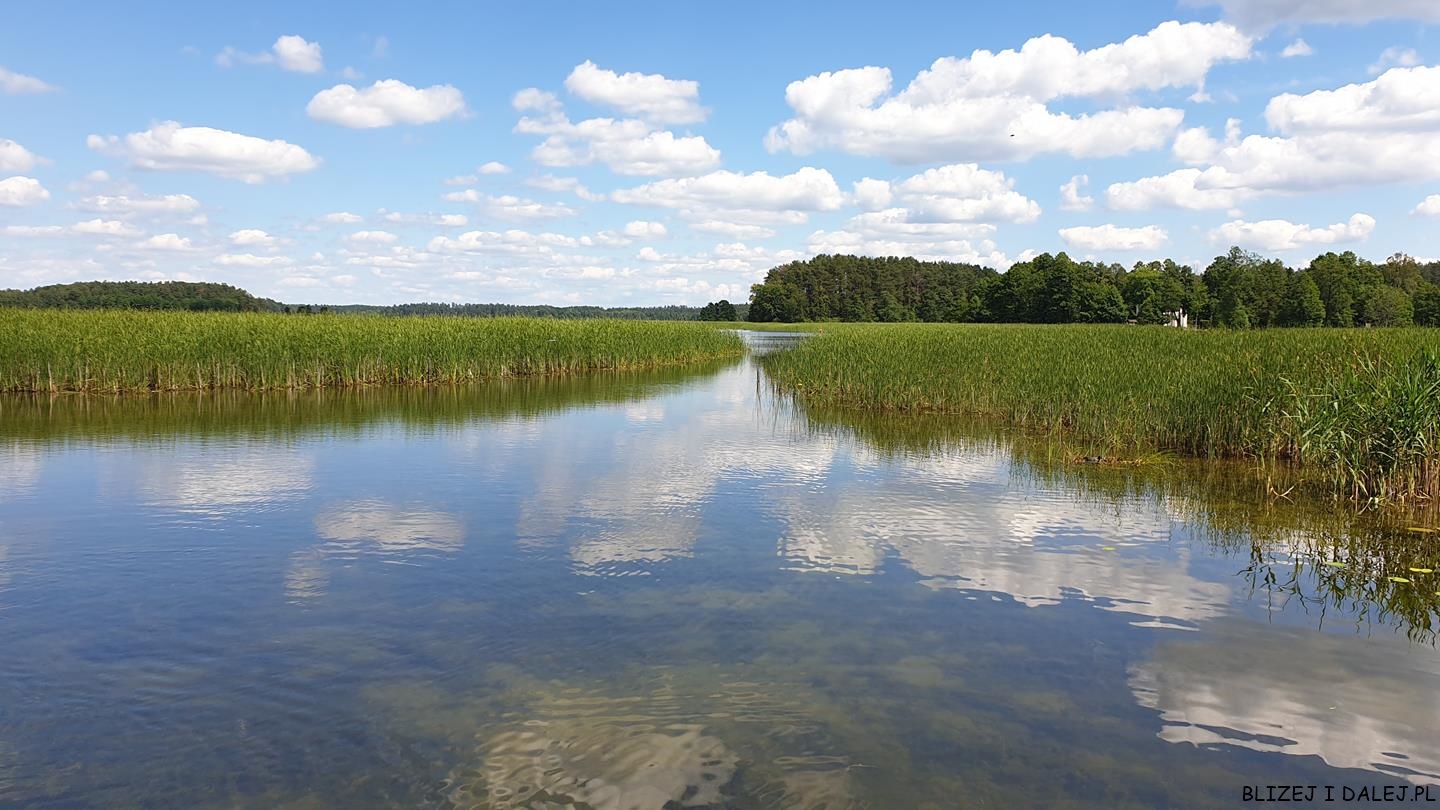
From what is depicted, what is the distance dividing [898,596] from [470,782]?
3809 mm

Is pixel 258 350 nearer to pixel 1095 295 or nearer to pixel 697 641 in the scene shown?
pixel 697 641

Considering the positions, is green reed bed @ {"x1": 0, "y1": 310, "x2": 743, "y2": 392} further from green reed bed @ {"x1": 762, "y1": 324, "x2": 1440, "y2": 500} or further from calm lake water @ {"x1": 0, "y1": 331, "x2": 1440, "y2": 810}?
calm lake water @ {"x1": 0, "y1": 331, "x2": 1440, "y2": 810}

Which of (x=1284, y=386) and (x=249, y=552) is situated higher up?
(x=1284, y=386)

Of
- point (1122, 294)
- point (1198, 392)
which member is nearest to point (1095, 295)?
point (1122, 294)

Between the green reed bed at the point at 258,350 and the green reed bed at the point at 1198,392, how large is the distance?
10378 millimetres

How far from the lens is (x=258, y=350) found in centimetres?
2327

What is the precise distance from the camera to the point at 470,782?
13.4ft

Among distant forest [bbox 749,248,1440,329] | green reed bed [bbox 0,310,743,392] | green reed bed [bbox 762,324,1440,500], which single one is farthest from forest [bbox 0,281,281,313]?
distant forest [bbox 749,248,1440,329]

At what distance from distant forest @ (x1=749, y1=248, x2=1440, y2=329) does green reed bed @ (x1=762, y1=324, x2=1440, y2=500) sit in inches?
1730

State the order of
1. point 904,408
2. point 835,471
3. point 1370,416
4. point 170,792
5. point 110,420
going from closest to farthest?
point 170,792
point 1370,416
point 835,471
point 110,420
point 904,408

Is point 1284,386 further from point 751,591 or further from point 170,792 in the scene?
point 170,792

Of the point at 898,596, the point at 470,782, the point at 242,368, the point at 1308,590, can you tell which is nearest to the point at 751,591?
the point at 898,596

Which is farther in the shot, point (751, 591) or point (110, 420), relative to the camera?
point (110, 420)

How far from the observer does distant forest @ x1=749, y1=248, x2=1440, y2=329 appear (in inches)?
2835
